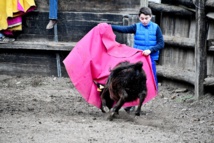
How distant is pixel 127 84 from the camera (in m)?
8.22

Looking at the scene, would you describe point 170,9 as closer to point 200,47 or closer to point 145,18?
point 200,47

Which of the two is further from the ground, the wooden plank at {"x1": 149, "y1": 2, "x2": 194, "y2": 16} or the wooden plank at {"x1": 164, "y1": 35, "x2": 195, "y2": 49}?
the wooden plank at {"x1": 149, "y1": 2, "x2": 194, "y2": 16}

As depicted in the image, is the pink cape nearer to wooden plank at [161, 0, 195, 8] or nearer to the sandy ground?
the sandy ground

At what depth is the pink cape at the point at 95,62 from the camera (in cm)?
877

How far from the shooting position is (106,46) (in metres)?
8.92

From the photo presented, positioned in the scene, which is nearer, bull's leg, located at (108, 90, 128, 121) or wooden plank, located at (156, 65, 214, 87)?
bull's leg, located at (108, 90, 128, 121)

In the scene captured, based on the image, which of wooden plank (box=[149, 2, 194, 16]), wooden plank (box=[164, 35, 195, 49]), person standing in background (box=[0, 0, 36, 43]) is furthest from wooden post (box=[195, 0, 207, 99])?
person standing in background (box=[0, 0, 36, 43])

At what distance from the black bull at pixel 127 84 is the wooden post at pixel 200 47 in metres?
1.86

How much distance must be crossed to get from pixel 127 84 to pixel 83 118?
0.84m

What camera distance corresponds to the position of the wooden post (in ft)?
32.0

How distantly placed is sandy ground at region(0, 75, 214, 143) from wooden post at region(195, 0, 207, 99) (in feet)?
1.14

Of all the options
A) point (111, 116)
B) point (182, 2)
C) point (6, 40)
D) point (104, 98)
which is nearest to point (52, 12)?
point (6, 40)

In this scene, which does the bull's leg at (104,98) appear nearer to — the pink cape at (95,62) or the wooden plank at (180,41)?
the pink cape at (95,62)

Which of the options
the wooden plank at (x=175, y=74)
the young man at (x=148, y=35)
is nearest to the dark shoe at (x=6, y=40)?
the wooden plank at (x=175, y=74)
